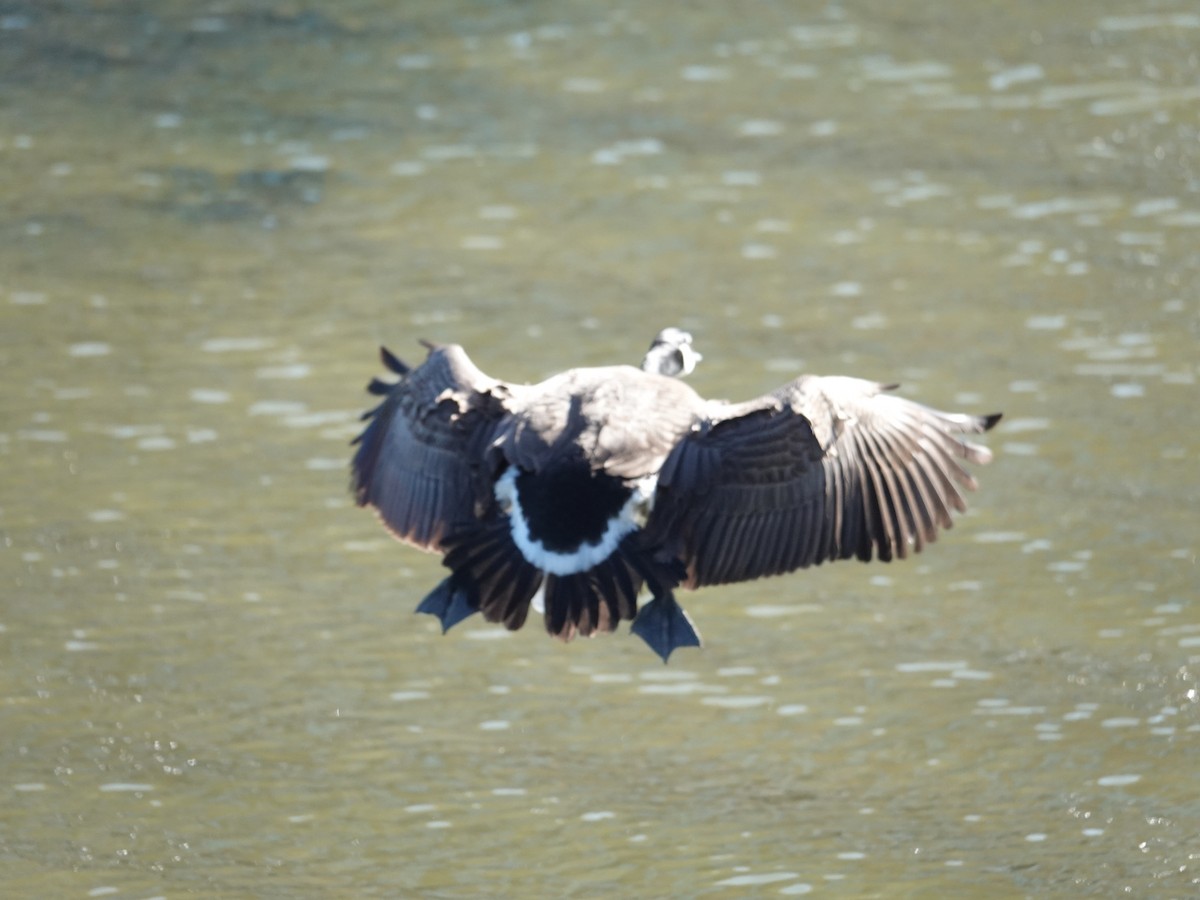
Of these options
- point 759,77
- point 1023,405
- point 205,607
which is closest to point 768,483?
point 205,607

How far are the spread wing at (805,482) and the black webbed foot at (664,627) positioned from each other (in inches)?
5.5

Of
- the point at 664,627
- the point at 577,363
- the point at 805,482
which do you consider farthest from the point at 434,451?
the point at 577,363

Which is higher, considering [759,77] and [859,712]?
[759,77]

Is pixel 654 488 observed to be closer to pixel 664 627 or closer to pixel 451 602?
pixel 664 627

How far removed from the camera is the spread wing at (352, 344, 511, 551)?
1048 centimetres

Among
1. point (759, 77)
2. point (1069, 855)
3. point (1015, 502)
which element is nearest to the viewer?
point (1069, 855)

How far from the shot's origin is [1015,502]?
15758mm

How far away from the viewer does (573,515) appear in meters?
9.76

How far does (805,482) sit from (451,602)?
63.3 inches

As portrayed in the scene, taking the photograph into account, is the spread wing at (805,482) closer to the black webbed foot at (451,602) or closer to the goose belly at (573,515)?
the goose belly at (573,515)

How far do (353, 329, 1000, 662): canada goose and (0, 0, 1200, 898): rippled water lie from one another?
2.03m

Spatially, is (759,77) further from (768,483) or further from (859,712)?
(768,483)

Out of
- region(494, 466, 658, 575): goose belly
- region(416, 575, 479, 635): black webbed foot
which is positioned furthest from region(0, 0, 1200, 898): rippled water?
region(494, 466, 658, 575): goose belly

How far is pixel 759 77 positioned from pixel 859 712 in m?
11.9
